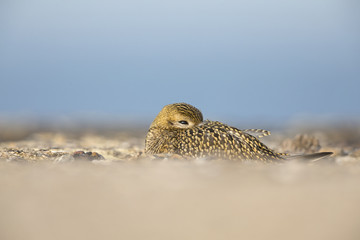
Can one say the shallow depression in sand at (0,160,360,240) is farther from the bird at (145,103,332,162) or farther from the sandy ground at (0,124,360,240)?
the bird at (145,103,332,162)

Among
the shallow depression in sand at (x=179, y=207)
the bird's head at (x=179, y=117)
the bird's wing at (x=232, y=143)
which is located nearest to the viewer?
the shallow depression in sand at (x=179, y=207)

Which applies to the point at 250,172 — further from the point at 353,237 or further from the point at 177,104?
the point at 177,104

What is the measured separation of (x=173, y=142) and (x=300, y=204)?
113 inches

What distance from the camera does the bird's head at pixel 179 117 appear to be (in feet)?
20.4

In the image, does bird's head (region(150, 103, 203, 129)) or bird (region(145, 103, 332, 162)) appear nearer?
bird (region(145, 103, 332, 162))

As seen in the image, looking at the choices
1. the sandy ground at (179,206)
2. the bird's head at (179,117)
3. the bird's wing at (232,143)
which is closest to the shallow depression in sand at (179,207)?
the sandy ground at (179,206)

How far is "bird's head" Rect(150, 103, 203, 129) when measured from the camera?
20.4ft

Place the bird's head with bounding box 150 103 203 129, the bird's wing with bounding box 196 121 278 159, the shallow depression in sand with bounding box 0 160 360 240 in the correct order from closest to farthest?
1. the shallow depression in sand with bounding box 0 160 360 240
2. the bird's wing with bounding box 196 121 278 159
3. the bird's head with bounding box 150 103 203 129

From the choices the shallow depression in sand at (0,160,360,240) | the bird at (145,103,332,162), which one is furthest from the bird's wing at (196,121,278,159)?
the shallow depression in sand at (0,160,360,240)

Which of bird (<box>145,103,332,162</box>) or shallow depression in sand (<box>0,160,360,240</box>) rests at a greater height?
bird (<box>145,103,332,162</box>)

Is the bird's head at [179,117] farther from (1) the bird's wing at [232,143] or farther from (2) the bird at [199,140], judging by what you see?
(1) the bird's wing at [232,143]

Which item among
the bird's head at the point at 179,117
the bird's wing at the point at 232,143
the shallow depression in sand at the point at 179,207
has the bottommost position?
the shallow depression in sand at the point at 179,207

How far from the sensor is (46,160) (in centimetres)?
632

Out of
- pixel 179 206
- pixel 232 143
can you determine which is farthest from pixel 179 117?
pixel 179 206
